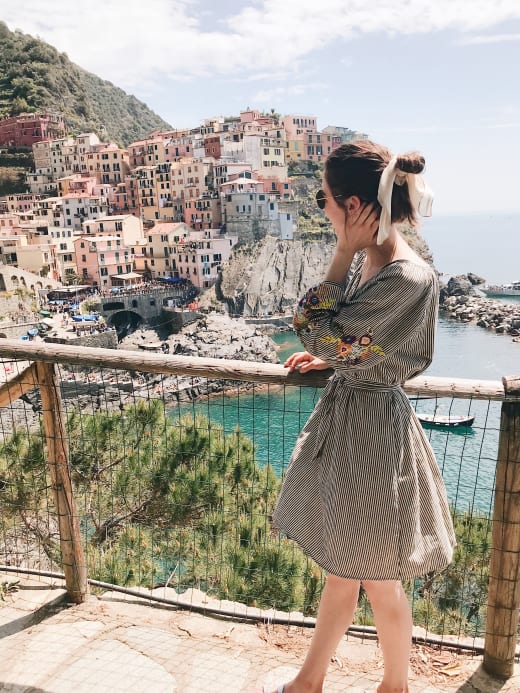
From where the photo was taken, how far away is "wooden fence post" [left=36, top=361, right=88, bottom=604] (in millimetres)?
A: 2076

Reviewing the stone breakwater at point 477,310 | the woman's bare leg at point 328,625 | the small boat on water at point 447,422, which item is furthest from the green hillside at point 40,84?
the woman's bare leg at point 328,625

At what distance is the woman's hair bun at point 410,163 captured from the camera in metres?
1.24

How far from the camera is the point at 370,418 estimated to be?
135 centimetres

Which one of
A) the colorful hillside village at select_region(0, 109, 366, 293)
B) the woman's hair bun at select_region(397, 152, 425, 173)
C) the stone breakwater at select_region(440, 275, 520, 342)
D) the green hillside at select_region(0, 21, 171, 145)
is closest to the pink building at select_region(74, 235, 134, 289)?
the colorful hillside village at select_region(0, 109, 366, 293)

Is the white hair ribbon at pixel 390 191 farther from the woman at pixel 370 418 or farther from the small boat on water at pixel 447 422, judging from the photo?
the small boat on water at pixel 447 422

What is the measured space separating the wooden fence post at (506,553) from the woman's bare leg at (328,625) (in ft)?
1.57

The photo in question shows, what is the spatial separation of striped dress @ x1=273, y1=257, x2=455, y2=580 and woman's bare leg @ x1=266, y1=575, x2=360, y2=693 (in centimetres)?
9

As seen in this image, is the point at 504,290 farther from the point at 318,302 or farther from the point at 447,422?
the point at 318,302

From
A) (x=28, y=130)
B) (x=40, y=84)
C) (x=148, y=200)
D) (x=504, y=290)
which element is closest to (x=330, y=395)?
(x=148, y=200)

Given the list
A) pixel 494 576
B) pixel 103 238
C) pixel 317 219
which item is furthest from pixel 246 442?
pixel 317 219

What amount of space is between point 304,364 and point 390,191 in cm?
58

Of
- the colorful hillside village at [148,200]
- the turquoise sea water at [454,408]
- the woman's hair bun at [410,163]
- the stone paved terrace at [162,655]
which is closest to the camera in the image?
the woman's hair bun at [410,163]

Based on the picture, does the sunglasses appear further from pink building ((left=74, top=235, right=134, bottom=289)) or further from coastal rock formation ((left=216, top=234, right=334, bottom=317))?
coastal rock formation ((left=216, top=234, right=334, bottom=317))

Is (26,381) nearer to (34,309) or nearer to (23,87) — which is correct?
(34,309)
